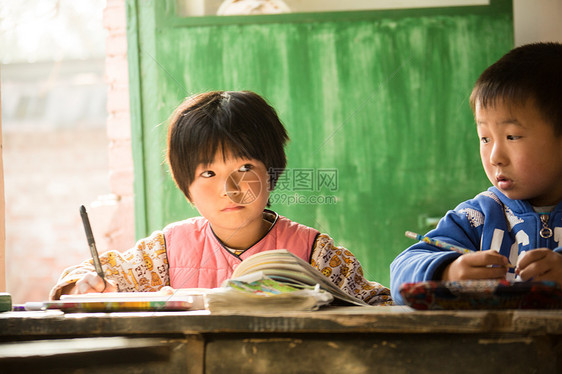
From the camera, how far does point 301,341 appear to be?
837 mm

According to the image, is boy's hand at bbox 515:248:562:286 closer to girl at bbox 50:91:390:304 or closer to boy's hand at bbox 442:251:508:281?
boy's hand at bbox 442:251:508:281

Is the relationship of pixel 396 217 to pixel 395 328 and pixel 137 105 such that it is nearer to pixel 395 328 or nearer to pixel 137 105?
pixel 137 105

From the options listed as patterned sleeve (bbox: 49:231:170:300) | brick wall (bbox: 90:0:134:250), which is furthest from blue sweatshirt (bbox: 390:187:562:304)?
brick wall (bbox: 90:0:134:250)

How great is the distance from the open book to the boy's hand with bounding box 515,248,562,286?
10.5 inches

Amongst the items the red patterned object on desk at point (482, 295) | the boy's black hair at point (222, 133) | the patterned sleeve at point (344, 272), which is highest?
the boy's black hair at point (222, 133)

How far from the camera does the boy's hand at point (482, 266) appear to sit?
0.99 m

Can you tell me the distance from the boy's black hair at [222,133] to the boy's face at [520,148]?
1.61 feet

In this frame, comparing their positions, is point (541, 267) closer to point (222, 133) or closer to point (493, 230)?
point (493, 230)

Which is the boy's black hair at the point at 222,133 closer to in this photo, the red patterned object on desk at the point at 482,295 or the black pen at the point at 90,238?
the black pen at the point at 90,238

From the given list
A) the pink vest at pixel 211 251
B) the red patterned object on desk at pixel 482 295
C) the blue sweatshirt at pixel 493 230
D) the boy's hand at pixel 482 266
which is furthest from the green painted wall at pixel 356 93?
the red patterned object on desk at pixel 482 295

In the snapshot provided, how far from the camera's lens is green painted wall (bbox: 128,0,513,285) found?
8.37 ft

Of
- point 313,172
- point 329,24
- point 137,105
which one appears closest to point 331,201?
point 313,172

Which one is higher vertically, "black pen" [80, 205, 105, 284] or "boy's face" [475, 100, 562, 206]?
"boy's face" [475, 100, 562, 206]

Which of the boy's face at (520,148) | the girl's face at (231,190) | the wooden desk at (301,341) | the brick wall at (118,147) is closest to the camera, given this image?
the wooden desk at (301,341)
